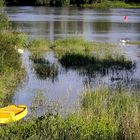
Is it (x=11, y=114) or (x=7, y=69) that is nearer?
(x=11, y=114)

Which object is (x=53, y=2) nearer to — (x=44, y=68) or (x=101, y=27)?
(x=101, y=27)

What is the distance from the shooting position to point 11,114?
11.7 m

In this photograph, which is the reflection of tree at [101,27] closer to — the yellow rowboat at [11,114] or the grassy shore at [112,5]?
the yellow rowboat at [11,114]

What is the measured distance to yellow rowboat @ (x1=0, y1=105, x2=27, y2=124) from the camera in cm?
1135

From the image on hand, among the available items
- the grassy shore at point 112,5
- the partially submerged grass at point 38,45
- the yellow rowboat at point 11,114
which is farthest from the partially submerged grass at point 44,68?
the grassy shore at point 112,5

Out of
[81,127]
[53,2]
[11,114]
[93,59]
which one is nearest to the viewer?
[81,127]

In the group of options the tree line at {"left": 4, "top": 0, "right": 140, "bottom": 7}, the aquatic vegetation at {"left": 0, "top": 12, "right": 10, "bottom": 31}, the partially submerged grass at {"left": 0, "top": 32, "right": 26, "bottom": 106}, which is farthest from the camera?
the tree line at {"left": 4, "top": 0, "right": 140, "bottom": 7}

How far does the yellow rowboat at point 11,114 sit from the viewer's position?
1135 cm

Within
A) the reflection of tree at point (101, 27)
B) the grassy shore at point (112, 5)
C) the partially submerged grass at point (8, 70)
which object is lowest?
the grassy shore at point (112, 5)

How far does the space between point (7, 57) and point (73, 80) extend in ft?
9.35

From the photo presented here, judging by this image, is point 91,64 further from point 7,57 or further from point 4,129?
point 4,129

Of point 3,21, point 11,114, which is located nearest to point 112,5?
point 3,21

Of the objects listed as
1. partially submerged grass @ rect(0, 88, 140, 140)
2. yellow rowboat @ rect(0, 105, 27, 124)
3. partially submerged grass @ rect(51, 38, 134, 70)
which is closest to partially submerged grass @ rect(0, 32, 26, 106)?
yellow rowboat @ rect(0, 105, 27, 124)

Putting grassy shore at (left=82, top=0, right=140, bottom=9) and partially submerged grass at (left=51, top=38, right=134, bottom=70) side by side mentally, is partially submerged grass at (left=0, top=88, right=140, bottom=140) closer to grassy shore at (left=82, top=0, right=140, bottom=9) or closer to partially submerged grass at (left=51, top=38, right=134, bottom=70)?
partially submerged grass at (left=51, top=38, right=134, bottom=70)
